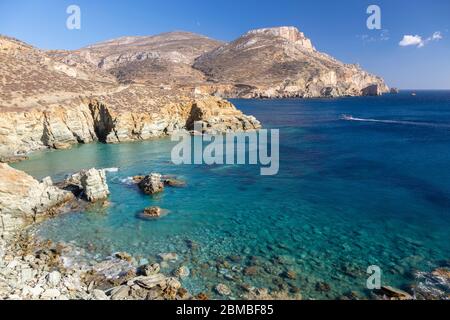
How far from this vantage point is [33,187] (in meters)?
23.9

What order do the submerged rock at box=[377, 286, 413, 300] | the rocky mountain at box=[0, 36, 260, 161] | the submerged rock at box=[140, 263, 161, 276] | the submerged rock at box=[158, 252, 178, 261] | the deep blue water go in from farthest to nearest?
the rocky mountain at box=[0, 36, 260, 161] → the submerged rock at box=[158, 252, 178, 261] → the deep blue water → the submerged rock at box=[140, 263, 161, 276] → the submerged rock at box=[377, 286, 413, 300]

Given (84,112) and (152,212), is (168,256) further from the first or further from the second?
(84,112)

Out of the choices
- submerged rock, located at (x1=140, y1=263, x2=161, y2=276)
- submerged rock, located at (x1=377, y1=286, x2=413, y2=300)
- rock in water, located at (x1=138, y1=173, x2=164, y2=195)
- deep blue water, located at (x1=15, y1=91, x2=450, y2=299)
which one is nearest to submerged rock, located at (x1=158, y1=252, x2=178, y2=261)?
deep blue water, located at (x1=15, y1=91, x2=450, y2=299)

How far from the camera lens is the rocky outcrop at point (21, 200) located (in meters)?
21.7

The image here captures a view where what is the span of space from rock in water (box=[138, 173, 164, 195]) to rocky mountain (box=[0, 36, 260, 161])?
20320 mm

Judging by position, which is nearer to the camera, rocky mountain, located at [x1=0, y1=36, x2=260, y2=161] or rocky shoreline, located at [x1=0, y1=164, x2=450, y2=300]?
rocky shoreline, located at [x1=0, y1=164, x2=450, y2=300]

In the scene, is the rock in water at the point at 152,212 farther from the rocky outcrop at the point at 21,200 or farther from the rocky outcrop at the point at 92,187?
the rocky outcrop at the point at 21,200

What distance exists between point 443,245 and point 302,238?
8308 mm

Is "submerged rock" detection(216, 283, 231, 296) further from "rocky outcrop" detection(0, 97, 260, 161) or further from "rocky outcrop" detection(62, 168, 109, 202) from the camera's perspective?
"rocky outcrop" detection(0, 97, 260, 161)

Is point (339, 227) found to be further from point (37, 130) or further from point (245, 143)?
point (37, 130)

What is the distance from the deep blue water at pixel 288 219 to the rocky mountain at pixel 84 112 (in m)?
5.16

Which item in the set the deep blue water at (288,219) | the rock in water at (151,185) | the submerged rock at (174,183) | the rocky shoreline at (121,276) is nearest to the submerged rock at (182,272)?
the rocky shoreline at (121,276)

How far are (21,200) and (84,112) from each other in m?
32.2

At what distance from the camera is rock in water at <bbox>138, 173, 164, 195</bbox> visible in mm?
29109
